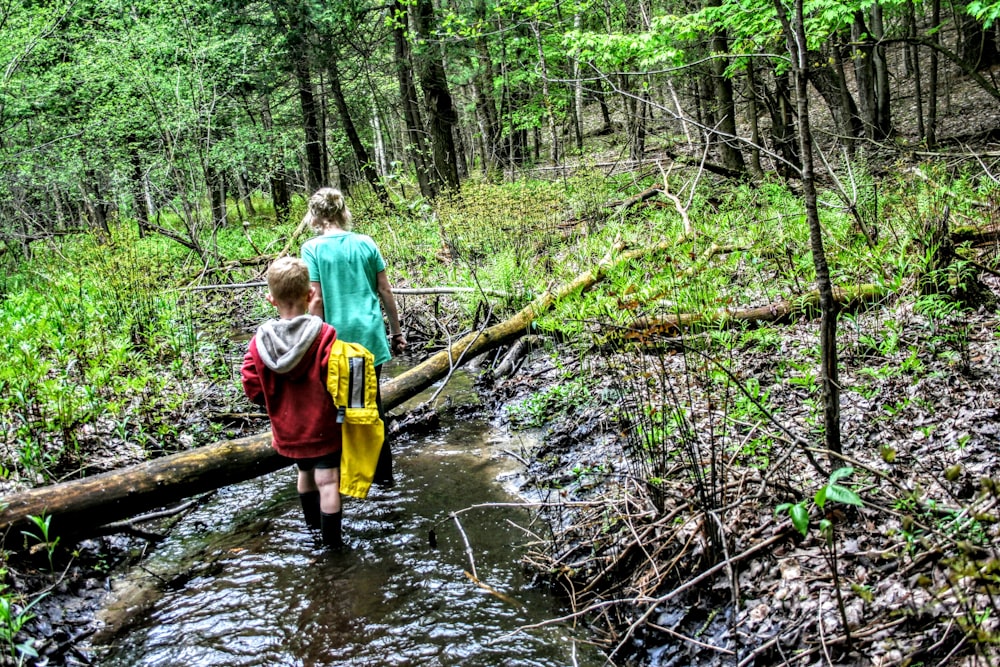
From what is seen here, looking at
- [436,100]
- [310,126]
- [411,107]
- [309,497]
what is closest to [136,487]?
[309,497]

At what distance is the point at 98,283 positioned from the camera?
8094mm

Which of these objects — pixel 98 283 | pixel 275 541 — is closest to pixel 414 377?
pixel 275 541

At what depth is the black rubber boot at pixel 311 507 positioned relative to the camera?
14.2 ft

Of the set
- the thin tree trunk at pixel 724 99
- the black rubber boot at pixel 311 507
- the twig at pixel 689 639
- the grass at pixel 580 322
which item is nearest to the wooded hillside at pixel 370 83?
the thin tree trunk at pixel 724 99

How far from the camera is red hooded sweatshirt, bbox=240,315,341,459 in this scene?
151 inches

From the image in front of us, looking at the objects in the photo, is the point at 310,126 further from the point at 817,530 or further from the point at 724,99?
the point at 817,530

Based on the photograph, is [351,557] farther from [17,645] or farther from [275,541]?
[17,645]

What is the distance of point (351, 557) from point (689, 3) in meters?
12.7

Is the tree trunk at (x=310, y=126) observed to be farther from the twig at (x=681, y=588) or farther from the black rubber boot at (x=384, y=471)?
the twig at (x=681, y=588)

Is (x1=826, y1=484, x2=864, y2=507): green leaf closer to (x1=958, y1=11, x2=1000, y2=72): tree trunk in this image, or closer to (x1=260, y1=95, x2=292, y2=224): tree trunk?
(x1=958, y1=11, x2=1000, y2=72): tree trunk

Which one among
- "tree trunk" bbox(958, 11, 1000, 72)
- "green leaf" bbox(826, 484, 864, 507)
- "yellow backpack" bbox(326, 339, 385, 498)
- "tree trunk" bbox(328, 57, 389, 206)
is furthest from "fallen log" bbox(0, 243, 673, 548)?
"tree trunk" bbox(958, 11, 1000, 72)

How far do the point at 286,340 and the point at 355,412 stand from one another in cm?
61

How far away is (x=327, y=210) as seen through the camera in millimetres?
4605

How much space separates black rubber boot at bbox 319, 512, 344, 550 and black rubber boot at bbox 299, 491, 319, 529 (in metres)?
0.23
